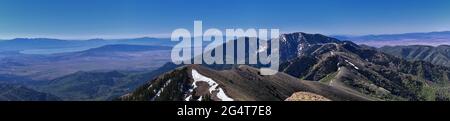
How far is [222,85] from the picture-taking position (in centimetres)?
18212
